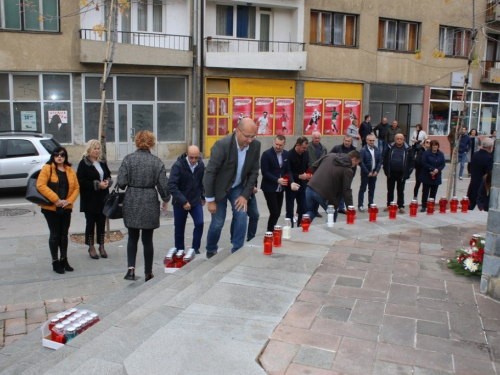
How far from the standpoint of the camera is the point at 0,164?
42.2 feet

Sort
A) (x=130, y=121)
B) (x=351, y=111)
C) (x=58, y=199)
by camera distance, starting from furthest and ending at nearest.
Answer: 1. (x=351, y=111)
2. (x=130, y=121)
3. (x=58, y=199)

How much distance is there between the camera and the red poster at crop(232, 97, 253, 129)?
73.2ft

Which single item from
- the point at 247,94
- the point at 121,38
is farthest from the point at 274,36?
the point at 121,38

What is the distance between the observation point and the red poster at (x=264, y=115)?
898 inches

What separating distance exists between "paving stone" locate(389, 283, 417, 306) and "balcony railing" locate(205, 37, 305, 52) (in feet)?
56.6

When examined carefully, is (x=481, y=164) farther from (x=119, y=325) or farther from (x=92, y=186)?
(x=119, y=325)

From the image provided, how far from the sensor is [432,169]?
11383 millimetres

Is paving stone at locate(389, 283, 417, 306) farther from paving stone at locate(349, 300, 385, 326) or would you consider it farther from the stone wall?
the stone wall

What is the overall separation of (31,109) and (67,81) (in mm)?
1607

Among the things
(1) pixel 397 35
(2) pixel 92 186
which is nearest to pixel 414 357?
(2) pixel 92 186

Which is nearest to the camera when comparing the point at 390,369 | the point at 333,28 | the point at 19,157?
the point at 390,369

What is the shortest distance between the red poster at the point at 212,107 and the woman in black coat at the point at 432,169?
11796 millimetres

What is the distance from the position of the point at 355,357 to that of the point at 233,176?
3.29 metres

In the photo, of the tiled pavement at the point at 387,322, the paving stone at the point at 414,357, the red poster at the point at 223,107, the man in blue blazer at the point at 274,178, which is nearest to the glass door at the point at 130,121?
the red poster at the point at 223,107
